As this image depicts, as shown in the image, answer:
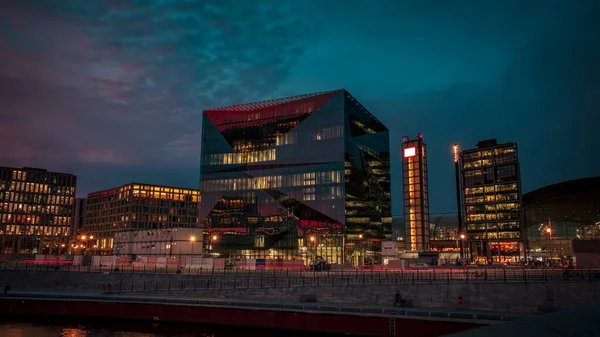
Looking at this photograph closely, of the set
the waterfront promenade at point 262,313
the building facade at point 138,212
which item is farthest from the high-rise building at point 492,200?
the building facade at point 138,212

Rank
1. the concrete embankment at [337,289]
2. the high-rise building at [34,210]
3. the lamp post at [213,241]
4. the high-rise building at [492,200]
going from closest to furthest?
the concrete embankment at [337,289]
the lamp post at [213,241]
the high-rise building at [492,200]
the high-rise building at [34,210]

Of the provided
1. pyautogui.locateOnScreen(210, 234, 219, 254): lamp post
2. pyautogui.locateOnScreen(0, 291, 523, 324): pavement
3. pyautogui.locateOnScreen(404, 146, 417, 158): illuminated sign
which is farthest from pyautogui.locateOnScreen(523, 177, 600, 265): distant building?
pyautogui.locateOnScreen(0, 291, 523, 324): pavement

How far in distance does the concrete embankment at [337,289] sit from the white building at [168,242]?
26506 millimetres

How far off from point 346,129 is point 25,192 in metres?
145

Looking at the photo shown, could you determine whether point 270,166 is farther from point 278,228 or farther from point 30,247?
point 30,247

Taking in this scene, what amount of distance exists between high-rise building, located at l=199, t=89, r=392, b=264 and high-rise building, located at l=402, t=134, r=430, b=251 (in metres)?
20.4

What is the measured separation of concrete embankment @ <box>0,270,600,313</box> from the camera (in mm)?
37812

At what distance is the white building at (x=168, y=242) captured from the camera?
8936 centimetres

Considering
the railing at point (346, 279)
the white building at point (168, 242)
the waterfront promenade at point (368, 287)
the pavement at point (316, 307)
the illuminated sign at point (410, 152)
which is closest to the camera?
the pavement at point (316, 307)

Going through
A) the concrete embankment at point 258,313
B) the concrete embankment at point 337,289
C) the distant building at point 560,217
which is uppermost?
the distant building at point 560,217

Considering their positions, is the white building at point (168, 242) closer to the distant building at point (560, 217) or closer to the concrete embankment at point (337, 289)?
the concrete embankment at point (337, 289)

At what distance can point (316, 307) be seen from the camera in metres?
40.3

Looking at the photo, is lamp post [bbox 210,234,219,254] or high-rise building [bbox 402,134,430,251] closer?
lamp post [bbox 210,234,219,254]

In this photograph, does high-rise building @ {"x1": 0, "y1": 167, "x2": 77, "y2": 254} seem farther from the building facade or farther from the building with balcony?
the building with balcony
